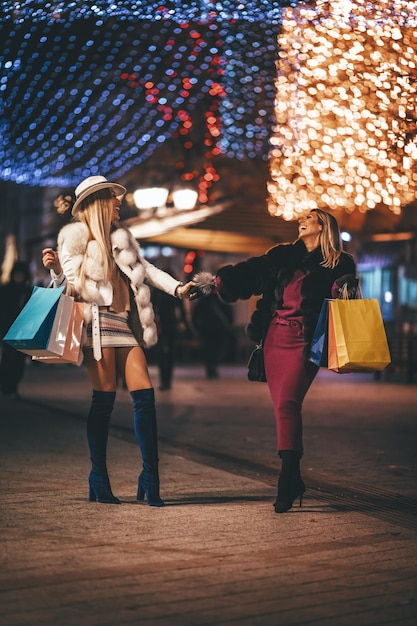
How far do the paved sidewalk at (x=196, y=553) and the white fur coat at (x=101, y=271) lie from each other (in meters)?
1.19

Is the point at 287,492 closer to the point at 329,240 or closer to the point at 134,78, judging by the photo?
the point at 329,240

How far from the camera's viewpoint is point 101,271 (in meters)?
6.95

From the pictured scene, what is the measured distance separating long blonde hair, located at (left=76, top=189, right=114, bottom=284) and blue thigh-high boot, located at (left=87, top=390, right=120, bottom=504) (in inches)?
30.3

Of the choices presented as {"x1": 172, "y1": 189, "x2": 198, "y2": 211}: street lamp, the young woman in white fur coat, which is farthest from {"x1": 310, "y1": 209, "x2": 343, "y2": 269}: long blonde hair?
{"x1": 172, "y1": 189, "x2": 198, "y2": 211}: street lamp

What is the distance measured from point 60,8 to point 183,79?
557 inches

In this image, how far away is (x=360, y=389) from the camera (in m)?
18.6

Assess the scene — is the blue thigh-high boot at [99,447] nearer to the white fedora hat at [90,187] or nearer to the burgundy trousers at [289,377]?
the burgundy trousers at [289,377]

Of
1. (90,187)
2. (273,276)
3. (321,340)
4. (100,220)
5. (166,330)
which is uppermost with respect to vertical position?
(90,187)

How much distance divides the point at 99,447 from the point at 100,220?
4.62ft

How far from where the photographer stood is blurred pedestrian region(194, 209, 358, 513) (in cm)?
700

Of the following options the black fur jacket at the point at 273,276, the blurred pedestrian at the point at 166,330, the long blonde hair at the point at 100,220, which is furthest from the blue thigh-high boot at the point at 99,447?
the blurred pedestrian at the point at 166,330

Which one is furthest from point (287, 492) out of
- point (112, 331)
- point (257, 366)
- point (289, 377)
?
point (112, 331)

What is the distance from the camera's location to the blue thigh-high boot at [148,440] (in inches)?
275

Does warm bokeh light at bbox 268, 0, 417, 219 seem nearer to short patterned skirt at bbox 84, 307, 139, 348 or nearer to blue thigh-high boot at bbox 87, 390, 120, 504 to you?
short patterned skirt at bbox 84, 307, 139, 348
